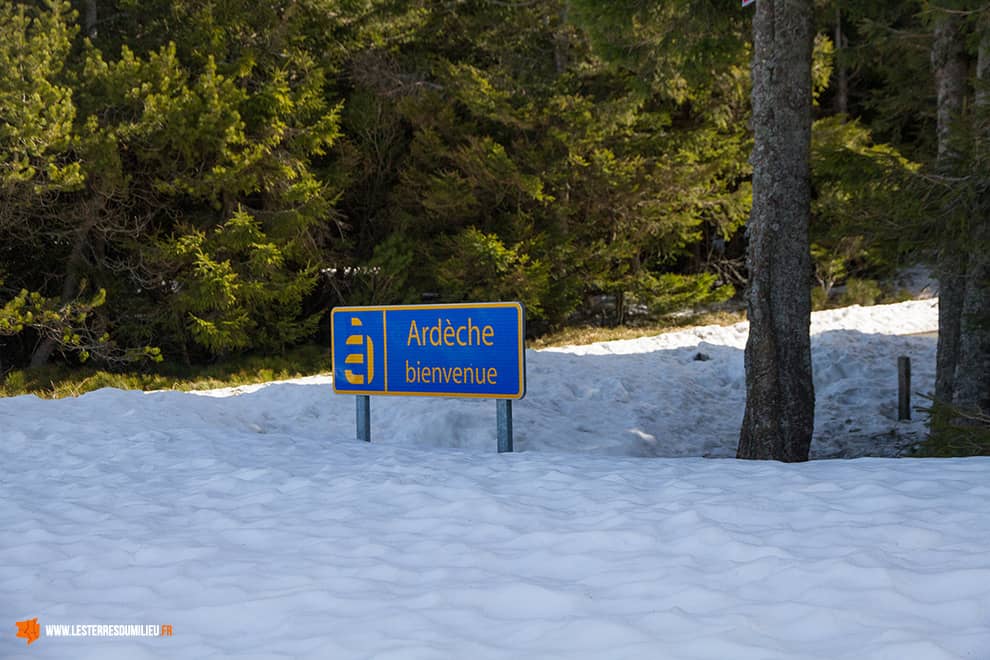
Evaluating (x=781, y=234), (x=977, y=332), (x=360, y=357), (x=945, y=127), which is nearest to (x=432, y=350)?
(x=360, y=357)

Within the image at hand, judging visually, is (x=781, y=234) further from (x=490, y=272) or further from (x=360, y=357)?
(x=490, y=272)

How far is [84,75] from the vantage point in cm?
1788

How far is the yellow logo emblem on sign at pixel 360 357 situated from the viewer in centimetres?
923

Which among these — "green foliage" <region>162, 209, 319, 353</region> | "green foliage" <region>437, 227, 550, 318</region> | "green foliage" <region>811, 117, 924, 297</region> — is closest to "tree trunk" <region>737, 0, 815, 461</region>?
"green foliage" <region>811, 117, 924, 297</region>

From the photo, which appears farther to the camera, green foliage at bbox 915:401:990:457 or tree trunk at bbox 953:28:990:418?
tree trunk at bbox 953:28:990:418

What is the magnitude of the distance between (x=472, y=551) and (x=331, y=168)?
709 inches

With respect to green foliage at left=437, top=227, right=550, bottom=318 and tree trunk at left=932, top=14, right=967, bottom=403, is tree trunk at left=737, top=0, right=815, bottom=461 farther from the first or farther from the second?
green foliage at left=437, top=227, right=550, bottom=318

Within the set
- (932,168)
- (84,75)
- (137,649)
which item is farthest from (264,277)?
(137,649)

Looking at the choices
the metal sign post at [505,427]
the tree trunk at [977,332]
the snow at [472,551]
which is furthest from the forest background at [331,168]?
the snow at [472,551]

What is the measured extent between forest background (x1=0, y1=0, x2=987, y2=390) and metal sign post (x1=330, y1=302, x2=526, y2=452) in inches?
379

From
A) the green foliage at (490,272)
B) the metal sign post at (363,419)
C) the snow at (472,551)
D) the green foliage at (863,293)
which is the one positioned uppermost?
the green foliage at (490,272)

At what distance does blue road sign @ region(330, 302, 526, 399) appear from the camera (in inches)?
325

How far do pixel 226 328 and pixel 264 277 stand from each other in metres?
1.39

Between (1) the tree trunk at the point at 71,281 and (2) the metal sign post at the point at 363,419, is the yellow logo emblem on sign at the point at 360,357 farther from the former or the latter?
(1) the tree trunk at the point at 71,281
